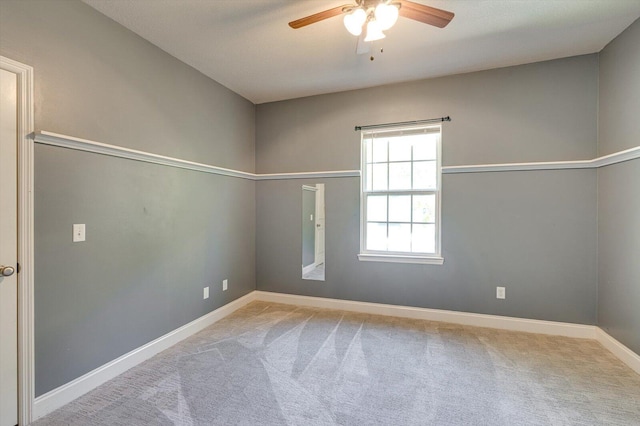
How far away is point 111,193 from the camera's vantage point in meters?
2.22

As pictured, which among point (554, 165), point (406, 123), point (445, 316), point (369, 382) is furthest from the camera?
point (406, 123)

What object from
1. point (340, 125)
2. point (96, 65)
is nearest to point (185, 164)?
point (96, 65)

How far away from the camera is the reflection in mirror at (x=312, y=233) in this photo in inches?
149

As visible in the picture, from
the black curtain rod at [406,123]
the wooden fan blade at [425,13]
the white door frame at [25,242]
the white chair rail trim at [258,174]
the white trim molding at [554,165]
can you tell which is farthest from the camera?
the black curtain rod at [406,123]

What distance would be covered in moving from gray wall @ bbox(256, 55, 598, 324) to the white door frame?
8.39 feet

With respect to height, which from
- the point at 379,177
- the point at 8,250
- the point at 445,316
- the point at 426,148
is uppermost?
the point at 426,148

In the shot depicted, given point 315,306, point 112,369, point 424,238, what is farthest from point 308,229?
point 112,369

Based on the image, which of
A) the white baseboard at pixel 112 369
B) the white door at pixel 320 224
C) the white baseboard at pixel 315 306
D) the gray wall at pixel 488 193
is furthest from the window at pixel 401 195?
the white baseboard at pixel 112 369

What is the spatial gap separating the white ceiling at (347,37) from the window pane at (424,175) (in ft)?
3.17

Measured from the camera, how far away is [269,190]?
402 cm

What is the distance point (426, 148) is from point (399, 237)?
3.55 feet

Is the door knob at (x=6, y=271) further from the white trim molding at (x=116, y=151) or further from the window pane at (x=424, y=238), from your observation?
the window pane at (x=424, y=238)

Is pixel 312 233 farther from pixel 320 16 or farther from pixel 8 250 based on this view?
pixel 8 250

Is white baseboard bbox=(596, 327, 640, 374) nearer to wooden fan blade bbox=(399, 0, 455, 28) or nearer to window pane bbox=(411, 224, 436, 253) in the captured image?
window pane bbox=(411, 224, 436, 253)
